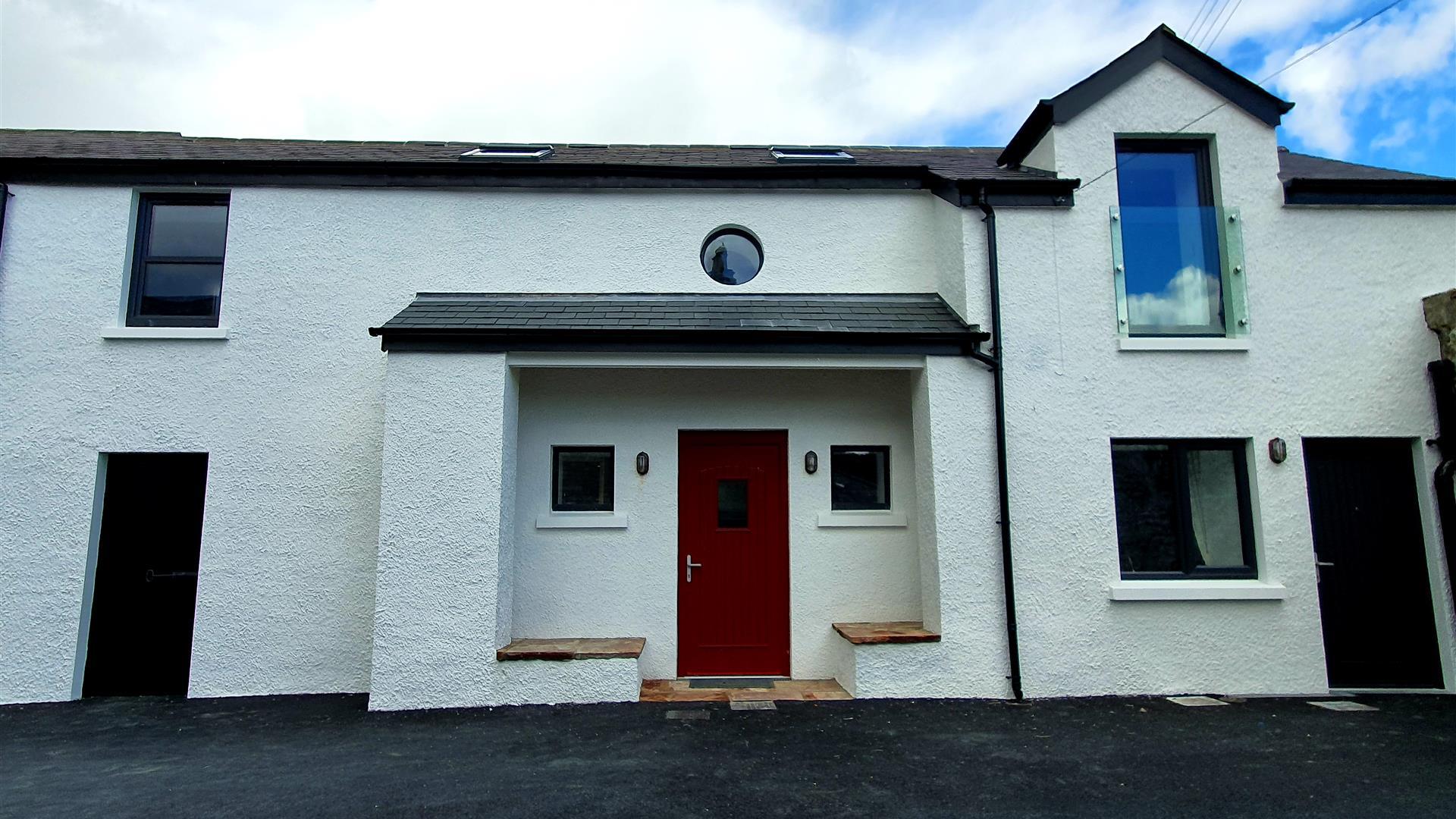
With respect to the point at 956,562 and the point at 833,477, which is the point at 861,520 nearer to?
the point at 833,477

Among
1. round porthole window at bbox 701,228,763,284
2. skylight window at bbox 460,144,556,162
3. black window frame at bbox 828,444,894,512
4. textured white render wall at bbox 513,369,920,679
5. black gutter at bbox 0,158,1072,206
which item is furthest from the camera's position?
skylight window at bbox 460,144,556,162

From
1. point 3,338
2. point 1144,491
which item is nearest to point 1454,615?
point 1144,491

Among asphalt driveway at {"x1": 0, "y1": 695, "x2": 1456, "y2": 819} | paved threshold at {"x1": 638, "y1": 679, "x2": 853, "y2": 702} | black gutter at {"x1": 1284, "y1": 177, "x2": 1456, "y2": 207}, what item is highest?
black gutter at {"x1": 1284, "y1": 177, "x2": 1456, "y2": 207}

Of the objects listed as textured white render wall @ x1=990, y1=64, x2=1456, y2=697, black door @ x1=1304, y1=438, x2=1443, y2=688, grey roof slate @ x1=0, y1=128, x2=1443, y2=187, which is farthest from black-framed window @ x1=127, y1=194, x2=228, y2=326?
black door @ x1=1304, y1=438, x2=1443, y2=688

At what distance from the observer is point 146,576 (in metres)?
6.86

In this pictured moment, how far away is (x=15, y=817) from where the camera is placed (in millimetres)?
4141

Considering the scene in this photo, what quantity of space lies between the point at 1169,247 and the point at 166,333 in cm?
920

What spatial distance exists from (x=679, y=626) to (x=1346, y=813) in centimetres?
484

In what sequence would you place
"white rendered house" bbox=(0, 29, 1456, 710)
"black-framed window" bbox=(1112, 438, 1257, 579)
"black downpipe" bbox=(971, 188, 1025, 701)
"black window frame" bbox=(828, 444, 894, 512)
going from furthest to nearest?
"black window frame" bbox=(828, 444, 894, 512) → "black-framed window" bbox=(1112, 438, 1257, 579) → "white rendered house" bbox=(0, 29, 1456, 710) → "black downpipe" bbox=(971, 188, 1025, 701)

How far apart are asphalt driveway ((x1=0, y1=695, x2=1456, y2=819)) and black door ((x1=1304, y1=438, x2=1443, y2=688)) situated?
364mm

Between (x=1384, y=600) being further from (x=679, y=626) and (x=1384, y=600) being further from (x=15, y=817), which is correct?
(x=15, y=817)

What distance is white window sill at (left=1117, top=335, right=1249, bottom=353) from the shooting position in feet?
22.1

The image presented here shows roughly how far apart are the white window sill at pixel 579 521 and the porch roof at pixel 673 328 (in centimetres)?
161

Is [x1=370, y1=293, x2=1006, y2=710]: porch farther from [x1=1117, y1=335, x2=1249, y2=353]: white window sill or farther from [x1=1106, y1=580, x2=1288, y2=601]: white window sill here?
[x1=1117, y1=335, x2=1249, y2=353]: white window sill
